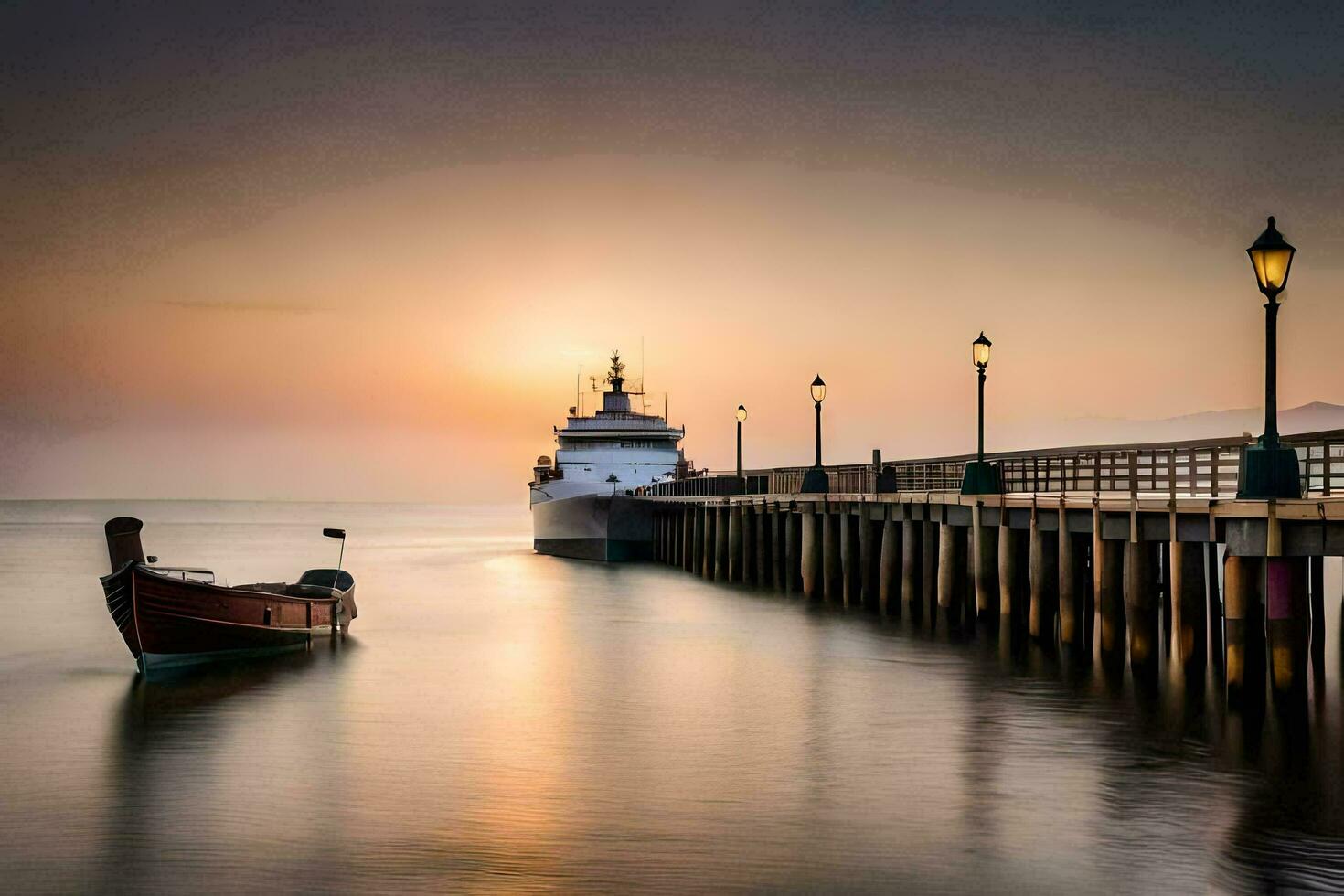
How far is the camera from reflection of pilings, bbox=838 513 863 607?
117 ft

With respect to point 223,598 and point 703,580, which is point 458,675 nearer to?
point 223,598

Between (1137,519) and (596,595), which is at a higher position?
(1137,519)

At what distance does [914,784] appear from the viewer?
14.6 meters

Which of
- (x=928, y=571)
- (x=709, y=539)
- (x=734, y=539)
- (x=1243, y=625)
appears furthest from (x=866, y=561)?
(x=1243, y=625)

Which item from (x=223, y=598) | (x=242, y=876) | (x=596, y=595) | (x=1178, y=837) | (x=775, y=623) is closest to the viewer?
(x=242, y=876)

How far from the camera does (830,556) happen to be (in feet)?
124

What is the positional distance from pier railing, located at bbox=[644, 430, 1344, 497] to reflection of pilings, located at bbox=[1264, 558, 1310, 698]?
155 cm

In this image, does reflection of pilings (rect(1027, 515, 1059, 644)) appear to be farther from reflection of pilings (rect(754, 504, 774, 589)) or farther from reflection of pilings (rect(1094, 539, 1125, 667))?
reflection of pilings (rect(754, 504, 774, 589))

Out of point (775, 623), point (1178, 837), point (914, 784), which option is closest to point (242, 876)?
point (914, 784)

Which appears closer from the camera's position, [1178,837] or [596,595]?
[1178,837]

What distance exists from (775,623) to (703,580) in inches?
665

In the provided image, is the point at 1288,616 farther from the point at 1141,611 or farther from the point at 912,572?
the point at 912,572

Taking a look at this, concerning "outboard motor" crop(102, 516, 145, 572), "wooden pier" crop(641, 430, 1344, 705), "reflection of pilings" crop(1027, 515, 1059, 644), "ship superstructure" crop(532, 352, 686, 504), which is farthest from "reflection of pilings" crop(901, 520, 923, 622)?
"ship superstructure" crop(532, 352, 686, 504)

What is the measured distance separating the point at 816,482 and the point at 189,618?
67.2 ft
